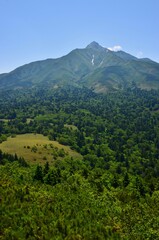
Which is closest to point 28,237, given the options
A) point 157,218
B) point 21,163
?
point 157,218

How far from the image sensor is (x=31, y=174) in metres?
149

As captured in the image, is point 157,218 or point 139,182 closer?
point 157,218

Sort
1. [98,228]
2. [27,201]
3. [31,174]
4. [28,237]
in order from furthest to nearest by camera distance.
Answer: [31,174] → [27,201] → [98,228] → [28,237]

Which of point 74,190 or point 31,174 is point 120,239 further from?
point 31,174

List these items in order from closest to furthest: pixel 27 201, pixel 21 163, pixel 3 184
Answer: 1. pixel 27 201
2. pixel 3 184
3. pixel 21 163

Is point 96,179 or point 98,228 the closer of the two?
point 98,228

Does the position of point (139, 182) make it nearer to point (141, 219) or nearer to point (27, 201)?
point (141, 219)

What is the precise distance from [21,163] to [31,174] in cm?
5051

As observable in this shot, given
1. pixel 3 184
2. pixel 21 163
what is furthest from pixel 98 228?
pixel 21 163

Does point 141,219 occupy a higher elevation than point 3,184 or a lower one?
lower

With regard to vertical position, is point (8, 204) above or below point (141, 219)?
above

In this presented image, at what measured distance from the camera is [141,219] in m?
98.8

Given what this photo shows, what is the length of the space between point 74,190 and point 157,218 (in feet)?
130

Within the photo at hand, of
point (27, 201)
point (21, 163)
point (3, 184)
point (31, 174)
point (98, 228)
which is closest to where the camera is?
point (98, 228)
